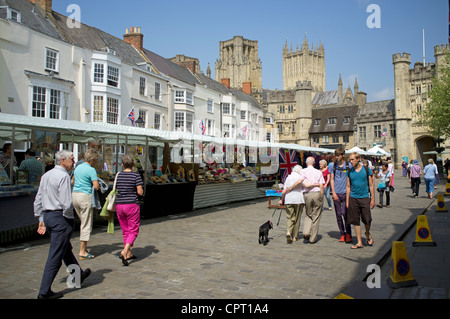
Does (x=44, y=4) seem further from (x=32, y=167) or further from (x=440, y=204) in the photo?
(x=440, y=204)

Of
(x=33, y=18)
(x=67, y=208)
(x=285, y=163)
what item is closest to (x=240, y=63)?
(x=33, y=18)

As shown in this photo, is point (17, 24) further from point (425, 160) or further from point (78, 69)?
point (425, 160)

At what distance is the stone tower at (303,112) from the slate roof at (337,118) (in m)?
1.21

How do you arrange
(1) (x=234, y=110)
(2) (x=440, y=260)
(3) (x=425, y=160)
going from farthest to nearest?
(3) (x=425, y=160), (1) (x=234, y=110), (2) (x=440, y=260)

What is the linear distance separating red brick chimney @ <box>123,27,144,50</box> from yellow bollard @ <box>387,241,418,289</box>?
31.9 metres

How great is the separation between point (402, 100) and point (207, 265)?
59.6m

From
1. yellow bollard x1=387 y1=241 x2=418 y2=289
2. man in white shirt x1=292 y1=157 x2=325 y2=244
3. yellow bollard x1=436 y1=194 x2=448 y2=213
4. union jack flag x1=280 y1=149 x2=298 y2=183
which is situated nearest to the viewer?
yellow bollard x1=387 y1=241 x2=418 y2=289

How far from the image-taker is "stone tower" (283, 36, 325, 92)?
12300 cm

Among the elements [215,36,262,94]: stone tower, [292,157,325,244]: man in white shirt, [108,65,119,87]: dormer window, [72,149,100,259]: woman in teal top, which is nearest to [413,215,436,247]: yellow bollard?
[292,157,325,244]: man in white shirt

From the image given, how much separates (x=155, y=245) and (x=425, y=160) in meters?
59.2

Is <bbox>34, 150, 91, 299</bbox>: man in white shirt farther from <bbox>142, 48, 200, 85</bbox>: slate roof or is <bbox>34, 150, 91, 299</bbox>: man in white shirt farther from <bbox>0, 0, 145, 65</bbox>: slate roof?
<bbox>142, 48, 200, 85</bbox>: slate roof

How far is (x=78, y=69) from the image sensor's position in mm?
23516

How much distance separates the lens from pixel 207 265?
6.07m

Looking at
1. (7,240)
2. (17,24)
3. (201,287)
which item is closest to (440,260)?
(201,287)
